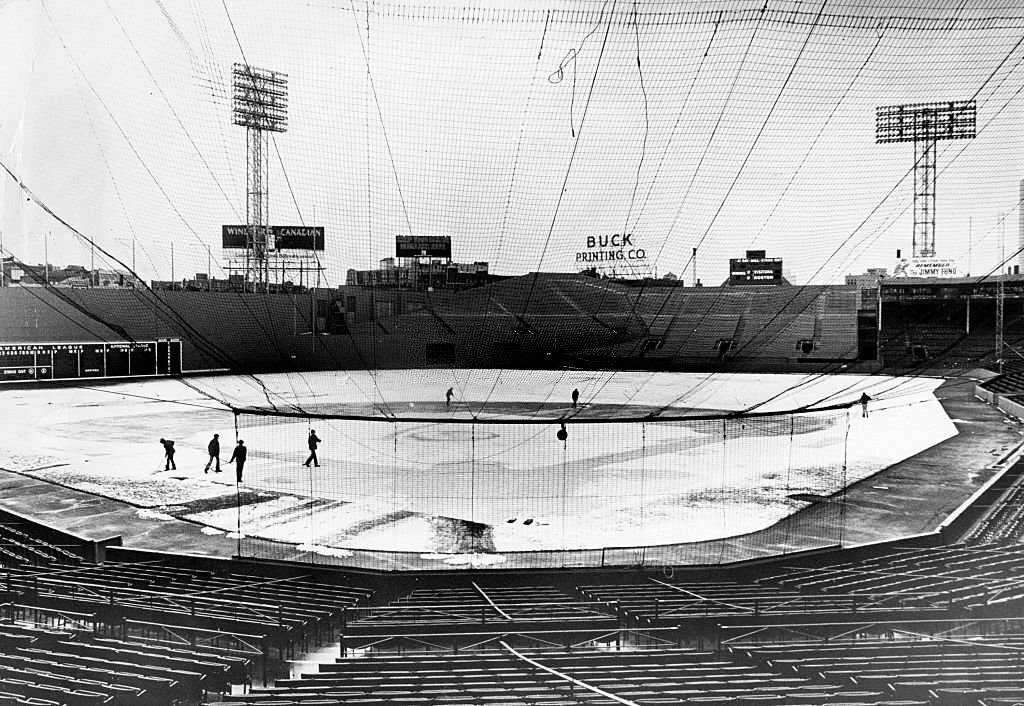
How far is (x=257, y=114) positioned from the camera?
521 centimetres

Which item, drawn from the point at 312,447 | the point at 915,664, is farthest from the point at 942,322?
the point at 312,447

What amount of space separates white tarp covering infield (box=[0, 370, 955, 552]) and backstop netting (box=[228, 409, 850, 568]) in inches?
1.2

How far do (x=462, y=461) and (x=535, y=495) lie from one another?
6.06ft

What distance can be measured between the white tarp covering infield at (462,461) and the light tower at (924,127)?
2585mm

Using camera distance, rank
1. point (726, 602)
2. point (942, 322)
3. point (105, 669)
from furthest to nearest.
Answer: point (942, 322)
point (726, 602)
point (105, 669)

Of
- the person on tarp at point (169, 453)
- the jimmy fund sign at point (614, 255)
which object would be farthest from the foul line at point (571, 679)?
the jimmy fund sign at point (614, 255)

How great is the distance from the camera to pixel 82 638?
352 centimetres

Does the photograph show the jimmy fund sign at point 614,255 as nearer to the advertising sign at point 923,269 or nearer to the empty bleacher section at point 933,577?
the advertising sign at point 923,269

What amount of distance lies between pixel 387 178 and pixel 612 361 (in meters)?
12.1

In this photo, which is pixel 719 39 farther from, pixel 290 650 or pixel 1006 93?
pixel 290 650

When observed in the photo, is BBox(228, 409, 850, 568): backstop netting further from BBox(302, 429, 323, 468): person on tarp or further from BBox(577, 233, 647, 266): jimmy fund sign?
BBox(577, 233, 647, 266): jimmy fund sign

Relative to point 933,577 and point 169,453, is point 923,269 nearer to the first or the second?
point 933,577

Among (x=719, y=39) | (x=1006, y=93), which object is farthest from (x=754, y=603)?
(x=1006, y=93)

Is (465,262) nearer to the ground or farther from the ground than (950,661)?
farther from the ground
